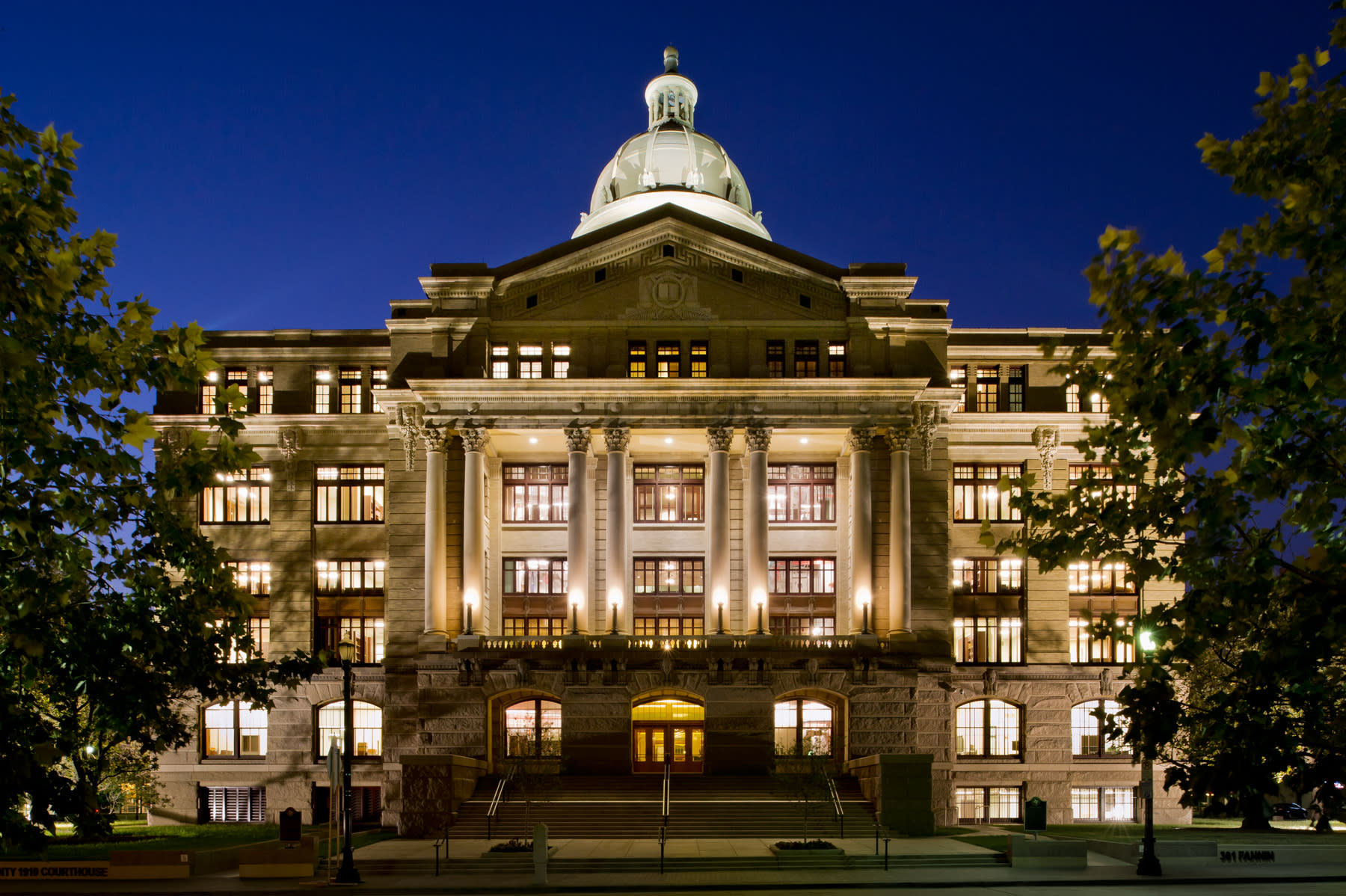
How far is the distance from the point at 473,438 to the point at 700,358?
10282mm

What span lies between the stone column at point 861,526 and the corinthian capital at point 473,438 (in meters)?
15.5

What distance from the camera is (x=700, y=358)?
157 feet

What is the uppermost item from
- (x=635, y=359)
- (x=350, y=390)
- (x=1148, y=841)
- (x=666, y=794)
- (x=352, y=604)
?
(x=635, y=359)

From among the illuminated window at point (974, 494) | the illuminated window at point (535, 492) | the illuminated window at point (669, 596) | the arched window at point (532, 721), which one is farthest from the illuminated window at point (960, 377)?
the arched window at point (532, 721)

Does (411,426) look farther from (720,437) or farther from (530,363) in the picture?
(720,437)

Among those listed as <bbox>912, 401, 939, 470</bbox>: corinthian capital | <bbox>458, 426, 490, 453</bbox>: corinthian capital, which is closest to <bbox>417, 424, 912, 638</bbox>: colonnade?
<bbox>458, 426, 490, 453</bbox>: corinthian capital

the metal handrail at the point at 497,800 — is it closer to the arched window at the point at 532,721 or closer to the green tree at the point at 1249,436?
the arched window at the point at 532,721

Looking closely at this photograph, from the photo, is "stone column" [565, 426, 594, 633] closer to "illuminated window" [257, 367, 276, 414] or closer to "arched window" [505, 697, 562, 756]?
"arched window" [505, 697, 562, 756]

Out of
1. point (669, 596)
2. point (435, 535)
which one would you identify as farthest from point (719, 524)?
point (435, 535)

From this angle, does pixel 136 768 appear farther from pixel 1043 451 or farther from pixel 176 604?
pixel 1043 451

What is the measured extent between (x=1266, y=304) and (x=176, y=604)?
16089mm

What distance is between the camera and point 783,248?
49.1 m

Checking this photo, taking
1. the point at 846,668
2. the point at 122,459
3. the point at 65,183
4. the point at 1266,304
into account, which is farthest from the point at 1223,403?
the point at 846,668

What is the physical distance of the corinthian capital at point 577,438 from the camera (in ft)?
152
